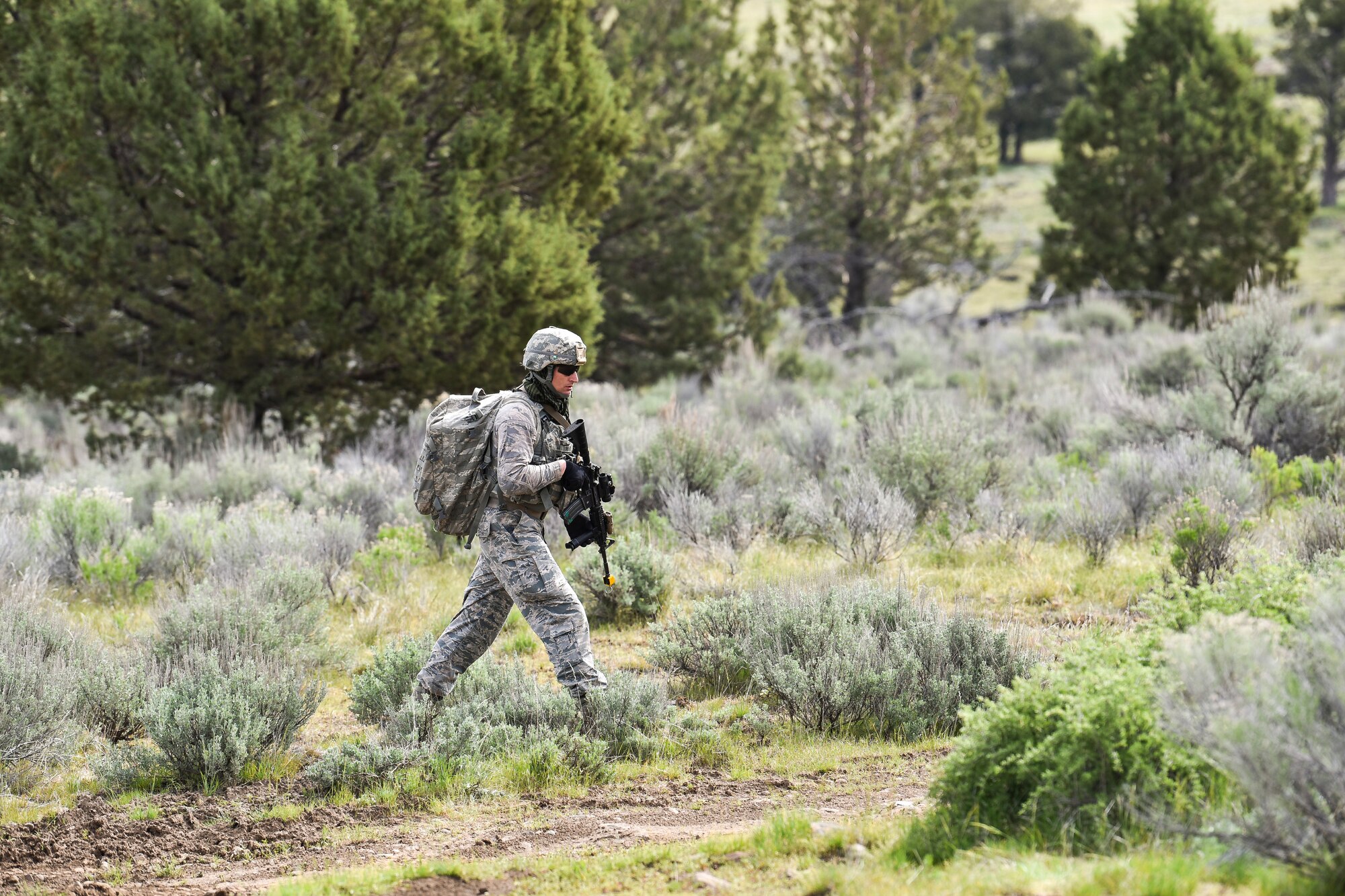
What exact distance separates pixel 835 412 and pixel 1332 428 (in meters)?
4.69

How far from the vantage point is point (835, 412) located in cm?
1277

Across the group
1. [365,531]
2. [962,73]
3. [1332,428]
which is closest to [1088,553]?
[1332,428]

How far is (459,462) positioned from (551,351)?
66cm

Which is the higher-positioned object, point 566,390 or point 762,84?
point 762,84

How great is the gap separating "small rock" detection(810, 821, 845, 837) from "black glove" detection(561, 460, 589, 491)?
1.80 m

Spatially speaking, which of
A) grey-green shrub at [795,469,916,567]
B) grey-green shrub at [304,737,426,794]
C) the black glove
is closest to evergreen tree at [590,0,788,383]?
grey-green shrub at [795,469,916,567]

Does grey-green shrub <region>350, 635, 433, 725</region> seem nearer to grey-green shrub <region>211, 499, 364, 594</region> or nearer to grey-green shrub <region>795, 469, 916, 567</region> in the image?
grey-green shrub <region>211, 499, 364, 594</region>

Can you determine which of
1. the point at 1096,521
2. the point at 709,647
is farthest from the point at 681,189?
the point at 709,647

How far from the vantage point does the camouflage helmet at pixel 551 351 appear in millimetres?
5527

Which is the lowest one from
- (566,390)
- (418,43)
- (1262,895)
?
(1262,895)

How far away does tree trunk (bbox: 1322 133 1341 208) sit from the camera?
1820 inches

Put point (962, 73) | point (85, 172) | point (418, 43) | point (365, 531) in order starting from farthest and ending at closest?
point (962, 73)
point (418, 43)
point (85, 172)
point (365, 531)

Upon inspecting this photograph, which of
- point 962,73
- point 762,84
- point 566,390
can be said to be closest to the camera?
point 566,390

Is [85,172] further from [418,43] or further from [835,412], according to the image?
[835,412]
